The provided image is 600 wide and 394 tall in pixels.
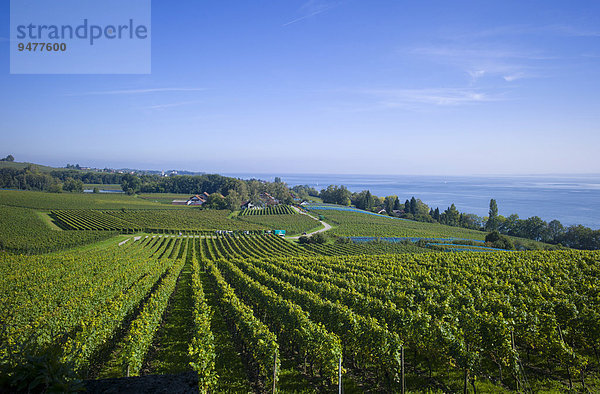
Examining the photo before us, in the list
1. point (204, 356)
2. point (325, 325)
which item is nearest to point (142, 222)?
point (325, 325)

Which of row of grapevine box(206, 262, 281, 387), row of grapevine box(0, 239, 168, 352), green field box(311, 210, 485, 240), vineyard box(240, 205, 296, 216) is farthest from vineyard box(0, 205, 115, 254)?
vineyard box(240, 205, 296, 216)

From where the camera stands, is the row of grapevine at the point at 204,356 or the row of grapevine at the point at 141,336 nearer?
the row of grapevine at the point at 204,356

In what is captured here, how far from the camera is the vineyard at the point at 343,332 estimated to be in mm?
10727

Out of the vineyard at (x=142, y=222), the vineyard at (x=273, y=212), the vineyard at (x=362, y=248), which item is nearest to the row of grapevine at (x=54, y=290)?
the vineyard at (x=362, y=248)

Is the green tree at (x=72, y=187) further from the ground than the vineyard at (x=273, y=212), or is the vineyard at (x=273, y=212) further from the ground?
the green tree at (x=72, y=187)

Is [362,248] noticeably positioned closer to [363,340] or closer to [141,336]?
[363,340]

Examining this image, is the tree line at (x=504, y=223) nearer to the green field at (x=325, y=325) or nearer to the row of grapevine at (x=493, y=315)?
the green field at (x=325, y=325)

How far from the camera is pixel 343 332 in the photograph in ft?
45.2

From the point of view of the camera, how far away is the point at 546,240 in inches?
3059

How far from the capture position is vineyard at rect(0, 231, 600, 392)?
35.2 ft

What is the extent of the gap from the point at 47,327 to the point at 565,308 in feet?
79.7

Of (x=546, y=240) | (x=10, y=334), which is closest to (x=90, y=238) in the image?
(x=10, y=334)

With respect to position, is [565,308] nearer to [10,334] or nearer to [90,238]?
[10,334]

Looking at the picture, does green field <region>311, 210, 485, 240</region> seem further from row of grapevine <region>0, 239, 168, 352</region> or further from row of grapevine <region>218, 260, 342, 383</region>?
row of grapevine <region>218, 260, 342, 383</region>
